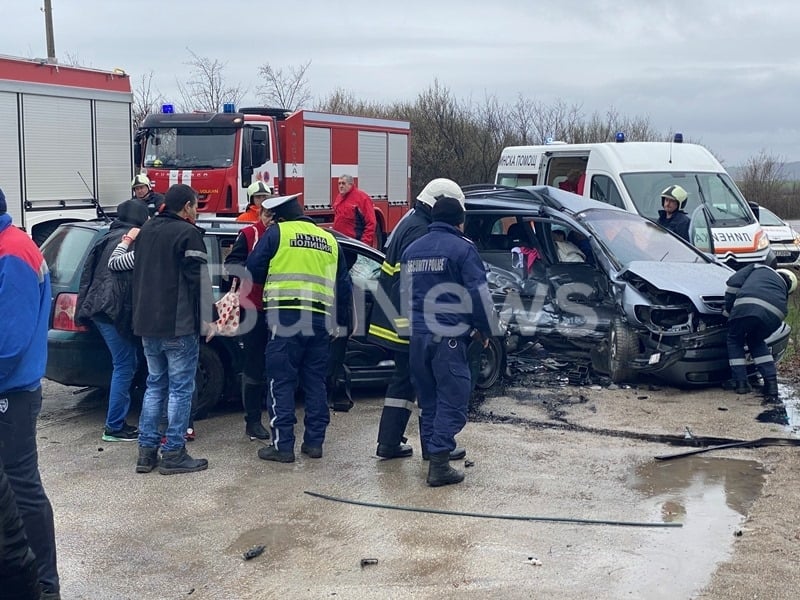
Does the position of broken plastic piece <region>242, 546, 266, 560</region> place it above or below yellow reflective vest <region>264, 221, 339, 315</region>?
below

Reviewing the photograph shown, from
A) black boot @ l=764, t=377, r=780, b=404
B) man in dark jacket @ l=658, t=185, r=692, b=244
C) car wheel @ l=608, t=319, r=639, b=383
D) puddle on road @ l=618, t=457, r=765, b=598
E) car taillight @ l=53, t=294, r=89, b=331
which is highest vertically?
man in dark jacket @ l=658, t=185, r=692, b=244

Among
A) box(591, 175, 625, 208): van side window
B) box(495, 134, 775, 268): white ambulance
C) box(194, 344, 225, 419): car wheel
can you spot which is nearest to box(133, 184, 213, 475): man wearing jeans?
box(194, 344, 225, 419): car wheel

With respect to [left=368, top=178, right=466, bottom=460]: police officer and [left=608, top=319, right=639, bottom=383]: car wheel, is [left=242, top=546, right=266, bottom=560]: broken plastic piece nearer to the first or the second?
[left=368, top=178, right=466, bottom=460]: police officer

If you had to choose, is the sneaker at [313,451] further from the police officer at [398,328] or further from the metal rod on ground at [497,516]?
the metal rod on ground at [497,516]

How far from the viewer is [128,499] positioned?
18.5 feet

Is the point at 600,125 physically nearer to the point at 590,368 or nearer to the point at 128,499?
the point at 590,368

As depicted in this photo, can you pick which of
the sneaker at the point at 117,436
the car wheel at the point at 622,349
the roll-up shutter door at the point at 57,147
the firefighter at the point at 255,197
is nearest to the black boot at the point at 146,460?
the sneaker at the point at 117,436

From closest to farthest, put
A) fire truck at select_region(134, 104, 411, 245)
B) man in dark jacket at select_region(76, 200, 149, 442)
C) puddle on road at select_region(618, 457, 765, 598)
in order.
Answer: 1. puddle on road at select_region(618, 457, 765, 598)
2. man in dark jacket at select_region(76, 200, 149, 442)
3. fire truck at select_region(134, 104, 411, 245)

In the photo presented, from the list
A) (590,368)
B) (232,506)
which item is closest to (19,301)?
(232,506)

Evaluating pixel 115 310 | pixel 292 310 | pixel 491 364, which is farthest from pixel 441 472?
pixel 491 364

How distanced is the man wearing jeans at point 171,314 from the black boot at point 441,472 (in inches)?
57.9

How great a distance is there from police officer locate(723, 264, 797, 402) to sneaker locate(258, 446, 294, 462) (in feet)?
12.6

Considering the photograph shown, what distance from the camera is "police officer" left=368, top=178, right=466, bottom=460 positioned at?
630 centimetres

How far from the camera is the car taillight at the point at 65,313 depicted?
6.95m
